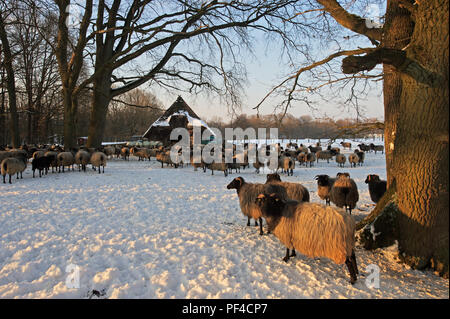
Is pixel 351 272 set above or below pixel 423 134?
below

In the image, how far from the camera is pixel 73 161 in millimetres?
15875

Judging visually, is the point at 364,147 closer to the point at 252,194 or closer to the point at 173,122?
the point at 173,122

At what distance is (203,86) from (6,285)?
19.8 meters

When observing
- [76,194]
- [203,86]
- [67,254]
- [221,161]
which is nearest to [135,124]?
[203,86]

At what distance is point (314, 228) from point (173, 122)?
1117 inches

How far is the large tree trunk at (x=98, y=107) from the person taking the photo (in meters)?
20.9

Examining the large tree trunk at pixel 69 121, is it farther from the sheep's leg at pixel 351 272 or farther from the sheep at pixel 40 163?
the sheep's leg at pixel 351 272

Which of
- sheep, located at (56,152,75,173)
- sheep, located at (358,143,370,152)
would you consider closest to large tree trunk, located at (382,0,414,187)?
sheep, located at (56,152,75,173)

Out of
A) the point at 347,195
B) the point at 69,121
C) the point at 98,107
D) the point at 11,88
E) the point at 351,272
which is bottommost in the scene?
the point at 351,272

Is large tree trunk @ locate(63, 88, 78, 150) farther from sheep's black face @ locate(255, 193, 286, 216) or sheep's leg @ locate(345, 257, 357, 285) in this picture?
sheep's leg @ locate(345, 257, 357, 285)

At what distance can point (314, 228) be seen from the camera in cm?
381

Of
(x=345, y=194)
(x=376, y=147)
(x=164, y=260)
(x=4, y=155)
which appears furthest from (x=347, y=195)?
(x=376, y=147)
